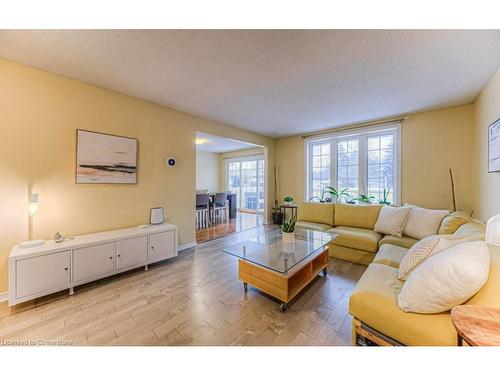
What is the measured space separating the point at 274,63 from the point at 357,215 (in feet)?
8.92

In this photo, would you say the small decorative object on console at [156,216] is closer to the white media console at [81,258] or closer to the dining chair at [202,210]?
the white media console at [81,258]

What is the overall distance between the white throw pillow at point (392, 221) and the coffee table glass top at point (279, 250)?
2.90 feet

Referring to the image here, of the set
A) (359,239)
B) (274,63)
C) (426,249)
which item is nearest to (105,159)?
(274,63)

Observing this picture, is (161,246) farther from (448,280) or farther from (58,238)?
(448,280)

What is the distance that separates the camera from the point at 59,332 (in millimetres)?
1480

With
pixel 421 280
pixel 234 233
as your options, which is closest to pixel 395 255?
pixel 421 280

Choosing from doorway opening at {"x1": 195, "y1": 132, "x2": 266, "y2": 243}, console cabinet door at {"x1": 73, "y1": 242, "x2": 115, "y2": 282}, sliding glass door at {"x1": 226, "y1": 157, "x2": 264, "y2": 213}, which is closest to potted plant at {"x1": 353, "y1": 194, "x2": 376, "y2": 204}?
doorway opening at {"x1": 195, "y1": 132, "x2": 266, "y2": 243}

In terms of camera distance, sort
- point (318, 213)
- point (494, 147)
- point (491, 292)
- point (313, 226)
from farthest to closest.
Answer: point (318, 213) → point (313, 226) → point (494, 147) → point (491, 292)

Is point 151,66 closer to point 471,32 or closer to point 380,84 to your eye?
point 380,84

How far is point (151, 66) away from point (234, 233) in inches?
137

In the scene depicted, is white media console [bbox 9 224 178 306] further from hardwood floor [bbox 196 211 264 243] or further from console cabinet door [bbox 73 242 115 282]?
hardwood floor [bbox 196 211 264 243]

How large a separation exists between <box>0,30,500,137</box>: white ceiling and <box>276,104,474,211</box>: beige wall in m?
0.34

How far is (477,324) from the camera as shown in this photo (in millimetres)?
808

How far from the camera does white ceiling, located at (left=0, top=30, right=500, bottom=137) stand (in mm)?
1587
